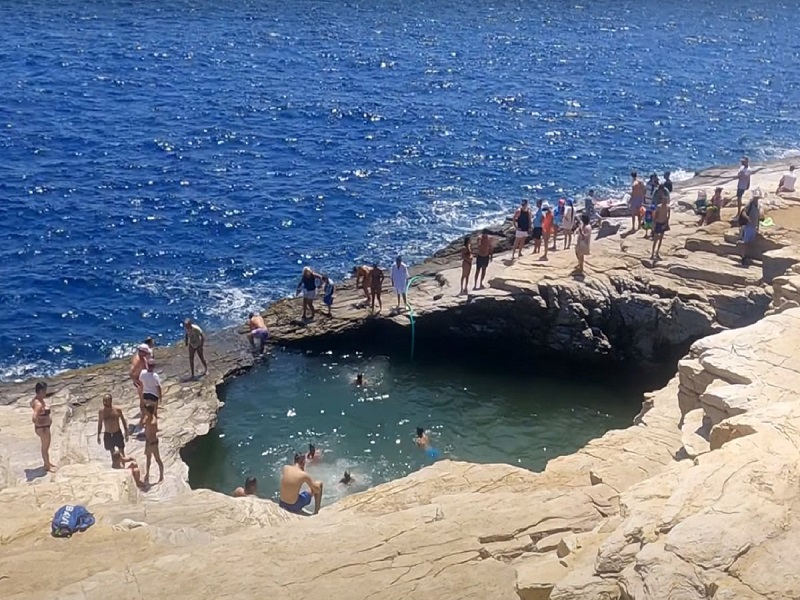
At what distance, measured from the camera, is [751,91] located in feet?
203

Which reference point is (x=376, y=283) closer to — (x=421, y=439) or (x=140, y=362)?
(x=421, y=439)

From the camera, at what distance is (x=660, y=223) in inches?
1180

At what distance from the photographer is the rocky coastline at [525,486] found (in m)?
12.1

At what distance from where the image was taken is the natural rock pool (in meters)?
24.4

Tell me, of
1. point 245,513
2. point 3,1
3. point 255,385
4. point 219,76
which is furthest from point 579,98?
point 3,1

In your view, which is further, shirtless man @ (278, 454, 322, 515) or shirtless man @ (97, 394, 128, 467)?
shirtless man @ (97, 394, 128, 467)

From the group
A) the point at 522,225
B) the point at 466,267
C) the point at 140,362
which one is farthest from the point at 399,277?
the point at 140,362

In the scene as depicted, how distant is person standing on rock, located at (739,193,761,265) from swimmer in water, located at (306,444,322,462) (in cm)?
1436

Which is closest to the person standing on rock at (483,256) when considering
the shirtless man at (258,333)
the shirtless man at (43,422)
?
the shirtless man at (258,333)

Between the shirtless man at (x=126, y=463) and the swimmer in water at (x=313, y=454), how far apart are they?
4226mm

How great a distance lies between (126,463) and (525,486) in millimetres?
9584

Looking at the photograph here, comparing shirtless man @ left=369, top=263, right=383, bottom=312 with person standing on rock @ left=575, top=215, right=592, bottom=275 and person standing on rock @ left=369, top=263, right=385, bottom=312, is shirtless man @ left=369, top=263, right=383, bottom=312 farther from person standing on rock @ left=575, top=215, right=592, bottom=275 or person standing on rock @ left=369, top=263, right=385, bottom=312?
person standing on rock @ left=575, top=215, right=592, bottom=275

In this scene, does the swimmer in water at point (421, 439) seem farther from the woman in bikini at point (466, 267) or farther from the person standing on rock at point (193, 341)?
the person standing on rock at point (193, 341)

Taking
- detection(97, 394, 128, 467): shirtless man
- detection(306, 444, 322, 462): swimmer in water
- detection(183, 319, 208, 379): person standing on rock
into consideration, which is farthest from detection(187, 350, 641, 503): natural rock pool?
detection(97, 394, 128, 467): shirtless man
